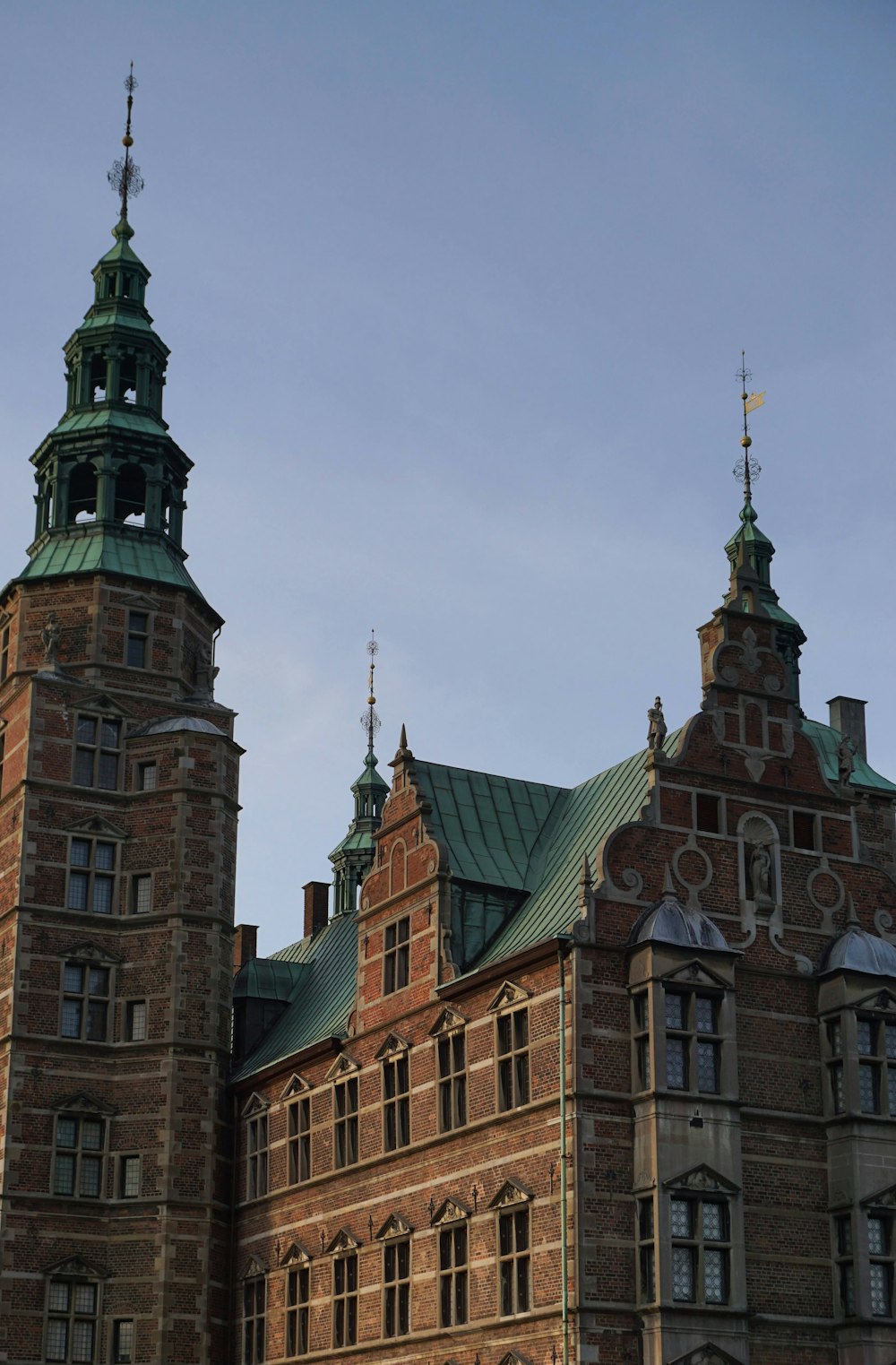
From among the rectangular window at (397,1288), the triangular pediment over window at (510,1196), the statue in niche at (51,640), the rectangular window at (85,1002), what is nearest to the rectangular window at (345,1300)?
the rectangular window at (397,1288)

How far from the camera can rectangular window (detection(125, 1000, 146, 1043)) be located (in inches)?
2052

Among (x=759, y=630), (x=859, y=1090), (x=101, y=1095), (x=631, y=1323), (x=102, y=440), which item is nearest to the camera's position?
(x=631, y=1323)

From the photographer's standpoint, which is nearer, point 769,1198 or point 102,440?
point 769,1198

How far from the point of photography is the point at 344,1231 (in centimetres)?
4584

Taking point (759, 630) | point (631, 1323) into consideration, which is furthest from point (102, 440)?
point (631, 1323)

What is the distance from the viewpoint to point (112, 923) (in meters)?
52.8

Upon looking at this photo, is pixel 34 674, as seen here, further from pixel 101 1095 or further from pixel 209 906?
pixel 101 1095

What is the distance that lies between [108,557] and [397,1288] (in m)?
21.7

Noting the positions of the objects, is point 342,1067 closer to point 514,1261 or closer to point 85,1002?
point 85,1002

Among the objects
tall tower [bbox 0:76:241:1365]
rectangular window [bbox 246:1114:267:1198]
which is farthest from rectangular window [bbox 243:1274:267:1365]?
rectangular window [bbox 246:1114:267:1198]

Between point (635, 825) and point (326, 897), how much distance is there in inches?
1155

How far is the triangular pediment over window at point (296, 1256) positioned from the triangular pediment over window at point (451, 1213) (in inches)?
240

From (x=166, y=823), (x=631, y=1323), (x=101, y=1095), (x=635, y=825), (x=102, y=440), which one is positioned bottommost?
(x=631, y=1323)

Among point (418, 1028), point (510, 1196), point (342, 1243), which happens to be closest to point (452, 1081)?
point (418, 1028)
